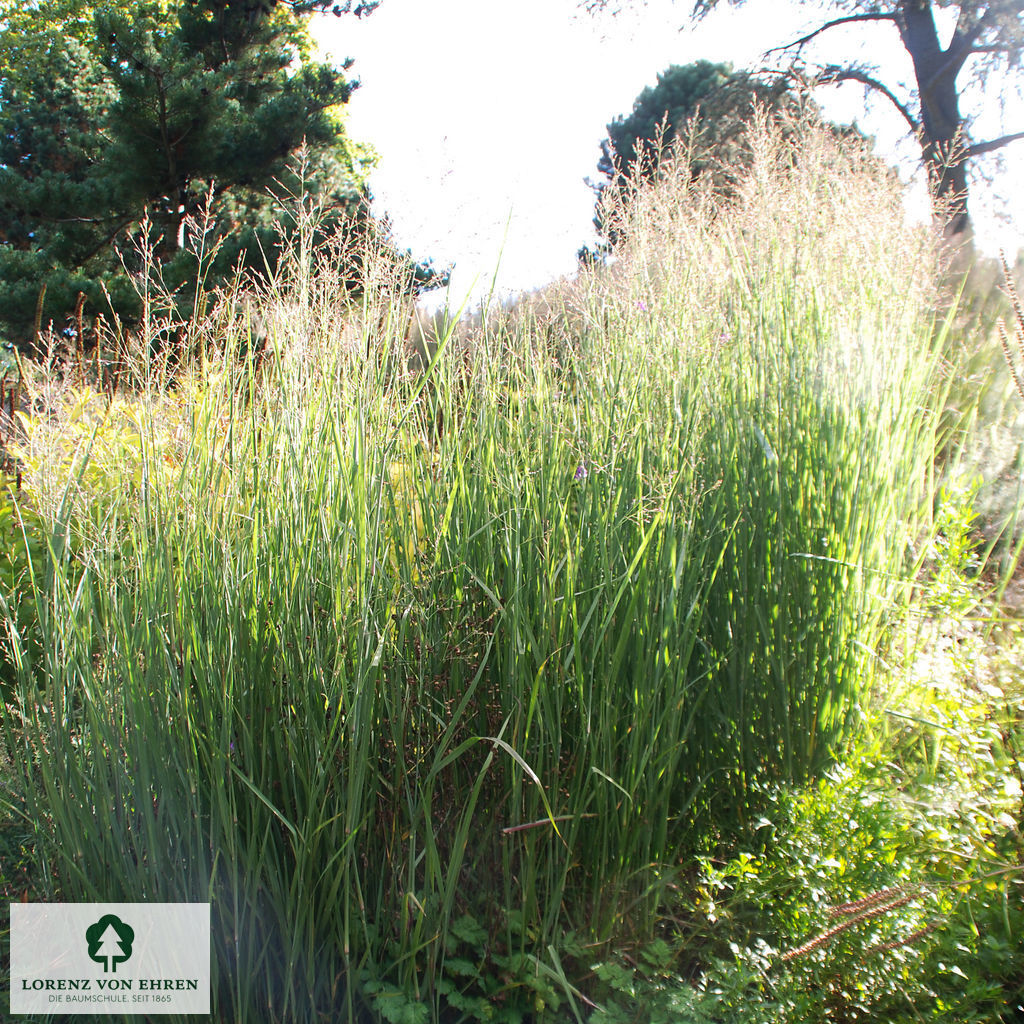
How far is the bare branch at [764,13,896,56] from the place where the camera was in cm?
1010

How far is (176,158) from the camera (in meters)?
12.1

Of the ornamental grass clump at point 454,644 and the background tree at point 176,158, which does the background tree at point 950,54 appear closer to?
the background tree at point 176,158

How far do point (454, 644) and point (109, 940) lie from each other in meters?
0.86

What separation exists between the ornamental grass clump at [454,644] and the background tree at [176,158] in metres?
9.85

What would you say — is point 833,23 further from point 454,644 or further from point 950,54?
point 454,644

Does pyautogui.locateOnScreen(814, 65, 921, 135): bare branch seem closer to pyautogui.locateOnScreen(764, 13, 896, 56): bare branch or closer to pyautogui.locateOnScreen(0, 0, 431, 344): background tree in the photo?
pyautogui.locateOnScreen(764, 13, 896, 56): bare branch

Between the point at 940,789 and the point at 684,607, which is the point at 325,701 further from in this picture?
the point at 940,789

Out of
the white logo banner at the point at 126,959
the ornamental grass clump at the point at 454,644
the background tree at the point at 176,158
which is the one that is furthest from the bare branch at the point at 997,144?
the white logo banner at the point at 126,959

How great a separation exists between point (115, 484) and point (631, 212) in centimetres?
178

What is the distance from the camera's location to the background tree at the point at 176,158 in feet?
37.9

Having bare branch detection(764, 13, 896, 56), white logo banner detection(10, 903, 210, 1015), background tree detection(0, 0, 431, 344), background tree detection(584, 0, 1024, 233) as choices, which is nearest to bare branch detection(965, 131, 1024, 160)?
background tree detection(584, 0, 1024, 233)

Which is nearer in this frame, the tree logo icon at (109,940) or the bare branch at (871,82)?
the tree logo icon at (109,940)

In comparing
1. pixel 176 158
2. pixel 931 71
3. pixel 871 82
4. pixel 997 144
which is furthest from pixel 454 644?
pixel 176 158

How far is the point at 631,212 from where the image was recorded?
2400 mm
